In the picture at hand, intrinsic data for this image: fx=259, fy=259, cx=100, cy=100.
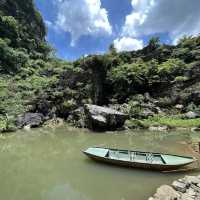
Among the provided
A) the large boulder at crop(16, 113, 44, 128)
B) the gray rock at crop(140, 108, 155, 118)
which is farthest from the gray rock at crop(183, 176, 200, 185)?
the large boulder at crop(16, 113, 44, 128)

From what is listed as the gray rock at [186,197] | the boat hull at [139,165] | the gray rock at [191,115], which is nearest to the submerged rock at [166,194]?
the gray rock at [186,197]

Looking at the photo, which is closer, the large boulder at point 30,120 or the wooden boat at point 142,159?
the wooden boat at point 142,159

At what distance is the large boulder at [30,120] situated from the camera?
83.1 feet

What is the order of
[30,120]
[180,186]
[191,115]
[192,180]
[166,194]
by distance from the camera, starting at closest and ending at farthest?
1. [166,194]
2. [180,186]
3. [192,180]
4. [191,115]
5. [30,120]

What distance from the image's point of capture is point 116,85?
33406 mm

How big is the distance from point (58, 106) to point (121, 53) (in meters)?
14.5

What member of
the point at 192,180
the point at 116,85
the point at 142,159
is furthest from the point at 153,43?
the point at 192,180

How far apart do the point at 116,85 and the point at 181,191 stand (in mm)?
25369

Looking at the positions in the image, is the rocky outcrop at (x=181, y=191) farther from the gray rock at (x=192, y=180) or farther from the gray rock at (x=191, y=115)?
the gray rock at (x=191, y=115)

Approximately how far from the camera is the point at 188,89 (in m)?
29.2

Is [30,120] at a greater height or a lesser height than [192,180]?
greater

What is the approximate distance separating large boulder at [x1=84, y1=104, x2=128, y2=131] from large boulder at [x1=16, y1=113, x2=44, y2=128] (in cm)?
588

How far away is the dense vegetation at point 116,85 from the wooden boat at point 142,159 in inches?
421

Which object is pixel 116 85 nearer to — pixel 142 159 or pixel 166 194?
pixel 142 159
